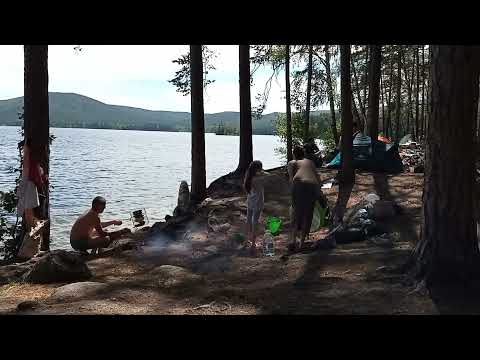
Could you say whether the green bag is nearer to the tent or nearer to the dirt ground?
the dirt ground

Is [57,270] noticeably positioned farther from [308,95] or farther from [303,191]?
[308,95]

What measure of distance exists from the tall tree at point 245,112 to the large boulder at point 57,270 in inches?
420

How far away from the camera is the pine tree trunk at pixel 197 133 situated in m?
15.2

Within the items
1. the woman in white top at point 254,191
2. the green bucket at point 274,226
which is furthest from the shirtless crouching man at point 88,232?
the green bucket at point 274,226

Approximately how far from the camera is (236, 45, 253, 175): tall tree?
17.8 metres

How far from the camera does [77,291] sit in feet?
19.9

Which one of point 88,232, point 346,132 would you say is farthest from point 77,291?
point 346,132

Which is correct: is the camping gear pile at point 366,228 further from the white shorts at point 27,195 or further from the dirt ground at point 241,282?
the white shorts at point 27,195

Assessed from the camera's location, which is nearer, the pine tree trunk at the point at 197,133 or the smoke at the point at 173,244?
the smoke at the point at 173,244

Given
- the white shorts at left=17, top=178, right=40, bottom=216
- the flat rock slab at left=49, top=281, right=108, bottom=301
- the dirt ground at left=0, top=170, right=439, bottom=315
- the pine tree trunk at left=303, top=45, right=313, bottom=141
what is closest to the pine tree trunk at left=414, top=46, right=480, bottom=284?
the dirt ground at left=0, top=170, right=439, bottom=315

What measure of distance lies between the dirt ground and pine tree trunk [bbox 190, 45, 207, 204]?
14.2 ft
